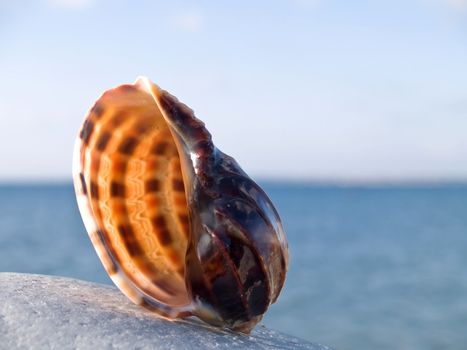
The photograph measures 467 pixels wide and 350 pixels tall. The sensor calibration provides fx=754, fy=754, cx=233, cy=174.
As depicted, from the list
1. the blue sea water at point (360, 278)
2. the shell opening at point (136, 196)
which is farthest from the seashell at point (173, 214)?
the blue sea water at point (360, 278)

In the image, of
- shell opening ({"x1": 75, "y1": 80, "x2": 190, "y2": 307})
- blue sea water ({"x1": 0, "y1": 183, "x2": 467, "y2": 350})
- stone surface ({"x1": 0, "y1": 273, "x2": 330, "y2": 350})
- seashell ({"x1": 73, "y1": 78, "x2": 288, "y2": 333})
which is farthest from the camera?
blue sea water ({"x1": 0, "y1": 183, "x2": 467, "y2": 350})

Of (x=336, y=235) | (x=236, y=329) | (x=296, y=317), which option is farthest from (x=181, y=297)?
(x=336, y=235)

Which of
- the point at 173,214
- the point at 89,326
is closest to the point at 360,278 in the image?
the point at 173,214

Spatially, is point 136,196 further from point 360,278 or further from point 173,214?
point 360,278

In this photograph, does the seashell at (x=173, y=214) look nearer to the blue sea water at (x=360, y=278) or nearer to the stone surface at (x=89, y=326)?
the stone surface at (x=89, y=326)

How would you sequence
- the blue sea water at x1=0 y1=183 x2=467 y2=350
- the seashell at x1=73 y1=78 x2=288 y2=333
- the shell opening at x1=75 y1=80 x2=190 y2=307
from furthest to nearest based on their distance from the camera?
the blue sea water at x1=0 y1=183 x2=467 y2=350, the shell opening at x1=75 y1=80 x2=190 y2=307, the seashell at x1=73 y1=78 x2=288 y2=333

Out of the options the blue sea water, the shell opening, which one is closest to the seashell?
the shell opening

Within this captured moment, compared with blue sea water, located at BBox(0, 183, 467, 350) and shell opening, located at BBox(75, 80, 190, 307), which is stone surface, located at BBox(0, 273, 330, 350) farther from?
blue sea water, located at BBox(0, 183, 467, 350)
